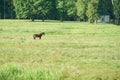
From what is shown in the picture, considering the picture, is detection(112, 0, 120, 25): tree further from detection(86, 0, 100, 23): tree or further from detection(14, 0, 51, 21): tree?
detection(14, 0, 51, 21): tree

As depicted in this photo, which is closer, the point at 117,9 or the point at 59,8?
the point at 117,9

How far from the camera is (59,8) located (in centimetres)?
11338

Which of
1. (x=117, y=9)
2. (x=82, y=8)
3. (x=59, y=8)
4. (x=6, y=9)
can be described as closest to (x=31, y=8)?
(x=59, y=8)

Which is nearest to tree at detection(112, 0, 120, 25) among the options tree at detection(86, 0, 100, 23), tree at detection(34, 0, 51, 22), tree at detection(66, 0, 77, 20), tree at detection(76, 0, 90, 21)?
tree at detection(76, 0, 90, 21)

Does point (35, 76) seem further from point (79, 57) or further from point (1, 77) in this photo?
point (79, 57)

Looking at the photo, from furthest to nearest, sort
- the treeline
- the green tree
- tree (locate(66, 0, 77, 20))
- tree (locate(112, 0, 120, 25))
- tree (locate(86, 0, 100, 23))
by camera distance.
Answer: the green tree < tree (locate(66, 0, 77, 20)) < tree (locate(112, 0, 120, 25)) < the treeline < tree (locate(86, 0, 100, 23))

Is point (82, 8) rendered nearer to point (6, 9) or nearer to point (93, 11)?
point (93, 11)

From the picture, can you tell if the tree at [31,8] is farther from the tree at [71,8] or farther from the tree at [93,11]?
the tree at [93,11]

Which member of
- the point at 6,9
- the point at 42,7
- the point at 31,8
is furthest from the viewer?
the point at 6,9

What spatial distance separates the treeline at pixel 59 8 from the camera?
100250mm

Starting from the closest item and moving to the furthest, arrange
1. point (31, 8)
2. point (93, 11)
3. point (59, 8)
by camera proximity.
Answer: point (93, 11) → point (31, 8) → point (59, 8)

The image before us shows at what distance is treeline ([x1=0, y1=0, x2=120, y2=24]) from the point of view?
100250mm

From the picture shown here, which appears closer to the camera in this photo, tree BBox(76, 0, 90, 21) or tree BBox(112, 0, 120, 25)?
tree BBox(76, 0, 90, 21)

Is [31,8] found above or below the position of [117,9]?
above
